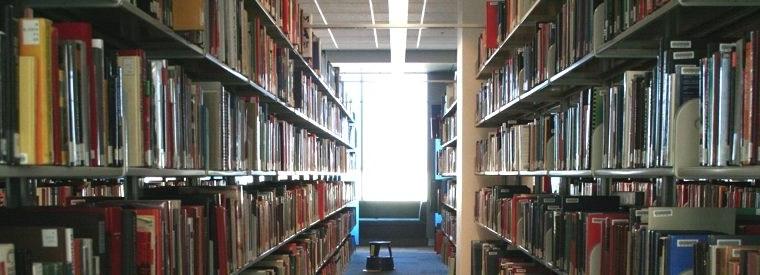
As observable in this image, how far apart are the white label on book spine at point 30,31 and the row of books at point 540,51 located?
5.73 ft

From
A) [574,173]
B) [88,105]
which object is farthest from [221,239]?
[574,173]

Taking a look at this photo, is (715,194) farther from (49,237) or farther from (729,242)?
(49,237)

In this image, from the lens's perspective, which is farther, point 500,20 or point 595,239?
point 500,20

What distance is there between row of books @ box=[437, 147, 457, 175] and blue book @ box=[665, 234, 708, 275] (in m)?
5.59

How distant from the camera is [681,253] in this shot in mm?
1566

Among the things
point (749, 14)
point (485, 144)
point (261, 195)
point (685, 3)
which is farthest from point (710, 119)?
point (485, 144)

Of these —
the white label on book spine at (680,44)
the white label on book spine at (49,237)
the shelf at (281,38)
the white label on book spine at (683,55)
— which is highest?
the shelf at (281,38)

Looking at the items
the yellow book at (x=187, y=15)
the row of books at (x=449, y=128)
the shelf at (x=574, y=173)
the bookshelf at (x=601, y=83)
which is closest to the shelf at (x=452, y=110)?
the row of books at (x=449, y=128)

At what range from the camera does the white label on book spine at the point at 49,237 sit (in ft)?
4.11

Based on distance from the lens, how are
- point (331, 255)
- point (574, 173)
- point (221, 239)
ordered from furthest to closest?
1. point (331, 255)
2. point (574, 173)
3. point (221, 239)

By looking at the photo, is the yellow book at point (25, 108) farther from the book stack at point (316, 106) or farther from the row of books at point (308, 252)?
the book stack at point (316, 106)

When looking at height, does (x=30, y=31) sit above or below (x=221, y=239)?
above

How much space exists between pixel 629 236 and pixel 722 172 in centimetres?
57

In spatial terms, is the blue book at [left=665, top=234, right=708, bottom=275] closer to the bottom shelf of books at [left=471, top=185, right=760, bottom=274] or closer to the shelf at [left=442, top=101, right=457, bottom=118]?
the bottom shelf of books at [left=471, top=185, right=760, bottom=274]
